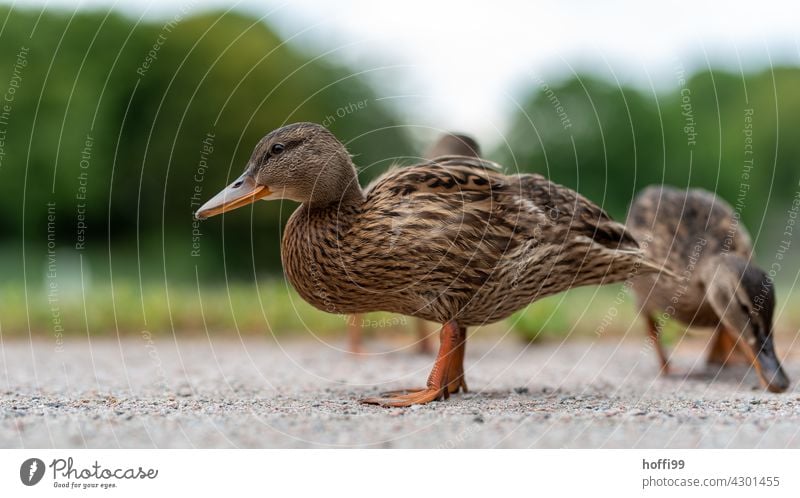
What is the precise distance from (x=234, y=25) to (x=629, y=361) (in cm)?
2251

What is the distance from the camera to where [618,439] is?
13.8 ft

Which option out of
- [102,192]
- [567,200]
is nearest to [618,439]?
[567,200]

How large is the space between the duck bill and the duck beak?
4767 millimetres

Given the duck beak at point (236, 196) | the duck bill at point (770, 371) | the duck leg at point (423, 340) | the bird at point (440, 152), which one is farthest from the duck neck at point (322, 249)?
the duck leg at point (423, 340)

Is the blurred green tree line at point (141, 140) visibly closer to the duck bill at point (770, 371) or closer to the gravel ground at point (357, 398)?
the gravel ground at point (357, 398)

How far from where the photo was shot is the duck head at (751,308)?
22.4 feet

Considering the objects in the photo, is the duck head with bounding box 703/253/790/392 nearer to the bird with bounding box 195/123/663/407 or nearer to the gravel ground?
the gravel ground

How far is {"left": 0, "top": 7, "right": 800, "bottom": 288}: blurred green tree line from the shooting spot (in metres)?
21.4

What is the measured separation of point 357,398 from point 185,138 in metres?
17.6

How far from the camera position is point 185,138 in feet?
72.1

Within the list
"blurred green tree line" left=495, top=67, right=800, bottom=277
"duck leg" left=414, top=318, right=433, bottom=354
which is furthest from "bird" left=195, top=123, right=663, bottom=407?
"blurred green tree line" left=495, top=67, right=800, bottom=277

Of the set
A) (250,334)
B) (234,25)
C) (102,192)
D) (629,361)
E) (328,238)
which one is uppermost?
(234,25)

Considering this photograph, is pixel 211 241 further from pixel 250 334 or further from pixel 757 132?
pixel 757 132

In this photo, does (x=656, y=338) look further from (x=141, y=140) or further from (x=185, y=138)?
(x=141, y=140)
